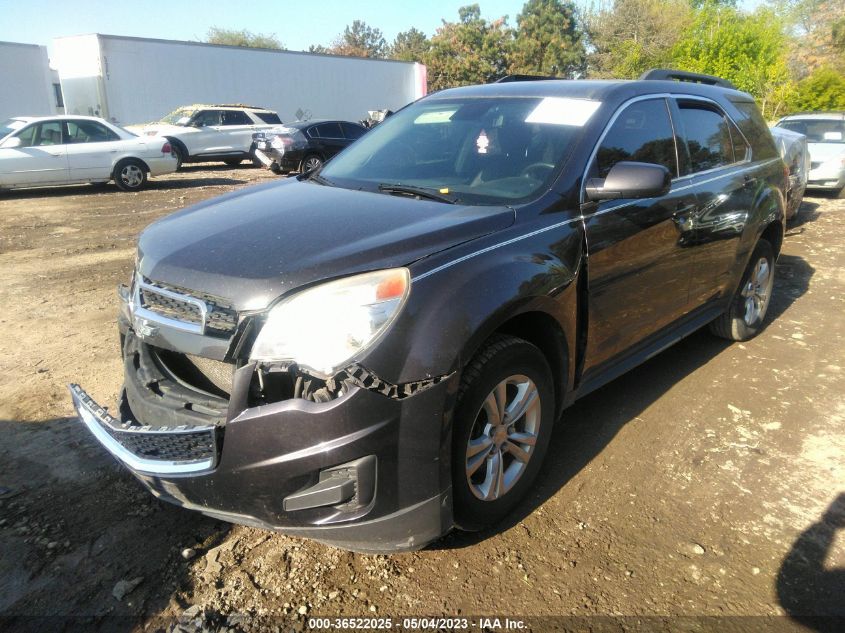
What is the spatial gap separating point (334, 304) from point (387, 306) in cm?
18

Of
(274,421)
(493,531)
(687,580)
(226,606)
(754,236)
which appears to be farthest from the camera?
(754,236)

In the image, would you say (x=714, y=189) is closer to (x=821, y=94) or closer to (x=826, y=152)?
(x=826, y=152)

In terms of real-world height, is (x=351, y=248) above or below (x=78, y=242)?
above

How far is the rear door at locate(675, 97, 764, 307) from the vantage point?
398 centimetres

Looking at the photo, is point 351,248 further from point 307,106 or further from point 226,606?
point 307,106

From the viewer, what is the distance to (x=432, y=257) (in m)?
2.41

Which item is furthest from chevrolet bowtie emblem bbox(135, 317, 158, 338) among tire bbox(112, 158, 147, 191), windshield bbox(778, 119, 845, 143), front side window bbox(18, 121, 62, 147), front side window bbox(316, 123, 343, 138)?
front side window bbox(316, 123, 343, 138)

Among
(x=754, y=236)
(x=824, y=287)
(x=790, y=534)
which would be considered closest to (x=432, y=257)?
(x=790, y=534)

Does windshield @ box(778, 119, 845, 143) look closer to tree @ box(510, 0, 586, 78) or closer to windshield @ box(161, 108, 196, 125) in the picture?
windshield @ box(161, 108, 196, 125)

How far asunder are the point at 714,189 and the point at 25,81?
24759 mm

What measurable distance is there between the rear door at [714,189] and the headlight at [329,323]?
7.68 feet

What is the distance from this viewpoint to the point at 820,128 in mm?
13812

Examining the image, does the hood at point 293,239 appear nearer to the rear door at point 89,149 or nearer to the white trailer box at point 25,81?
the rear door at point 89,149

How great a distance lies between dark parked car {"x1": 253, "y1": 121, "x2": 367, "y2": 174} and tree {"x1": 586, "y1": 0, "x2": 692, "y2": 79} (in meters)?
28.8
